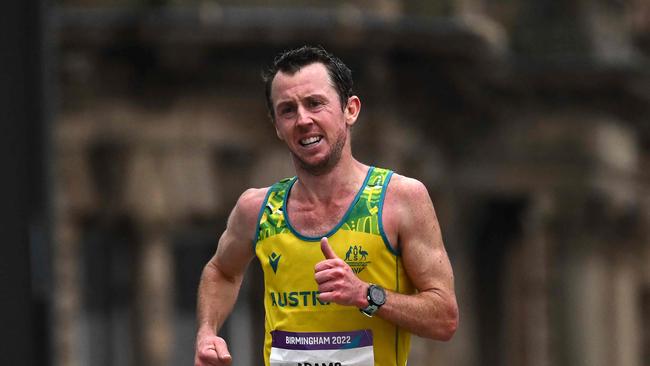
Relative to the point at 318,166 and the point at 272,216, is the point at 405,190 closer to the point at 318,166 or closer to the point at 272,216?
the point at 318,166

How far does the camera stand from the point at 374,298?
818 centimetres

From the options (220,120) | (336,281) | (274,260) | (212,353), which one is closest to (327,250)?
(336,281)

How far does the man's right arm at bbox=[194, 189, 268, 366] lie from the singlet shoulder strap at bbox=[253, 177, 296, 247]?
25 mm

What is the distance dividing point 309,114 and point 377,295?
669 millimetres

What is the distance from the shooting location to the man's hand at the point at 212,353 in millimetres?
8352

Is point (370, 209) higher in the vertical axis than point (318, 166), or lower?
lower

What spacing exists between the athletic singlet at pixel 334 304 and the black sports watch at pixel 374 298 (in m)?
0.16

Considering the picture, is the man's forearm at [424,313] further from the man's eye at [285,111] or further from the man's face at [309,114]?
the man's eye at [285,111]

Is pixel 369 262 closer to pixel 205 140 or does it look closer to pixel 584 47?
pixel 205 140

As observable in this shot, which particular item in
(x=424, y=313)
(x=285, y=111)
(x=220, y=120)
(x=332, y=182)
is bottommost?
(x=424, y=313)

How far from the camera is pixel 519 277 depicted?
101 feet

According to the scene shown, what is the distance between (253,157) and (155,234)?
55.3 inches

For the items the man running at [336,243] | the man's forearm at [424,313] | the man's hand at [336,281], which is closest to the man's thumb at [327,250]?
the man's hand at [336,281]

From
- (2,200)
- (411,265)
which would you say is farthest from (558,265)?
(411,265)
